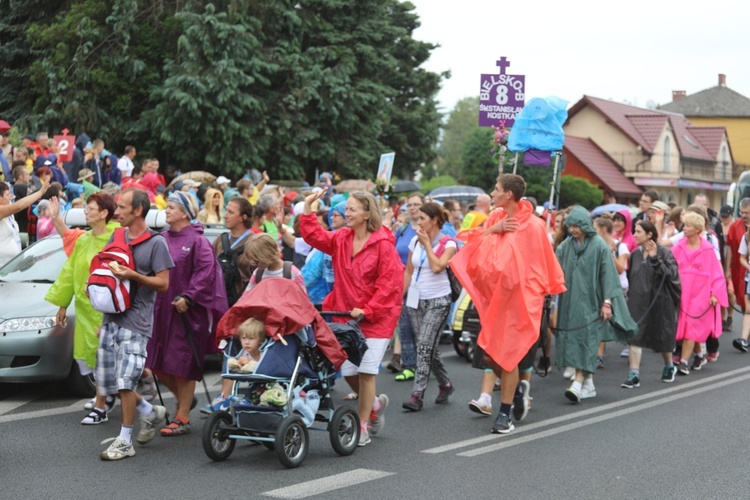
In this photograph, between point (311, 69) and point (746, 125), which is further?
point (746, 125)

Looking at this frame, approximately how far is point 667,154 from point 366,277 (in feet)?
221

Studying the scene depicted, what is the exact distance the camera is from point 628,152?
6988 centimetres

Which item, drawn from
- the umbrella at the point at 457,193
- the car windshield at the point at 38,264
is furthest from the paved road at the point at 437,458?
the umbrella at the point at 457,193

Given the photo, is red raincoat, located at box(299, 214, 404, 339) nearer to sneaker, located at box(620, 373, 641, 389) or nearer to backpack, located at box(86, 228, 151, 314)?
backpack, located at box(86, 228, 151, 314)

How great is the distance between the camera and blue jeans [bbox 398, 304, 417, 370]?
36.9 ft

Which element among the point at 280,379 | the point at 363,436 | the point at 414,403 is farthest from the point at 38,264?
the point at 280,379

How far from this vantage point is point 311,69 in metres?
31.2

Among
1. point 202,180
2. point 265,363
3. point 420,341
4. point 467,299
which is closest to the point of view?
point 265,363

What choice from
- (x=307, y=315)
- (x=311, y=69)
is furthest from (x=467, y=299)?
(x=311, y=69)

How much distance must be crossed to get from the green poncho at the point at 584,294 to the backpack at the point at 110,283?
15.4 feet

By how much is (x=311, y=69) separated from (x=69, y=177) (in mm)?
12605

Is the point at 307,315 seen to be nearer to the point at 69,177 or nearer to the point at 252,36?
the point at 69,177

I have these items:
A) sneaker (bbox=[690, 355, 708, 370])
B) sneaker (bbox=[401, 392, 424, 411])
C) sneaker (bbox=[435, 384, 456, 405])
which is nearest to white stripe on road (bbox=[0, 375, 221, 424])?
sneaker (bbox=[401, 392, 424, 411])

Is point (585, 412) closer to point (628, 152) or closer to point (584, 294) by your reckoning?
point (584, 294)
